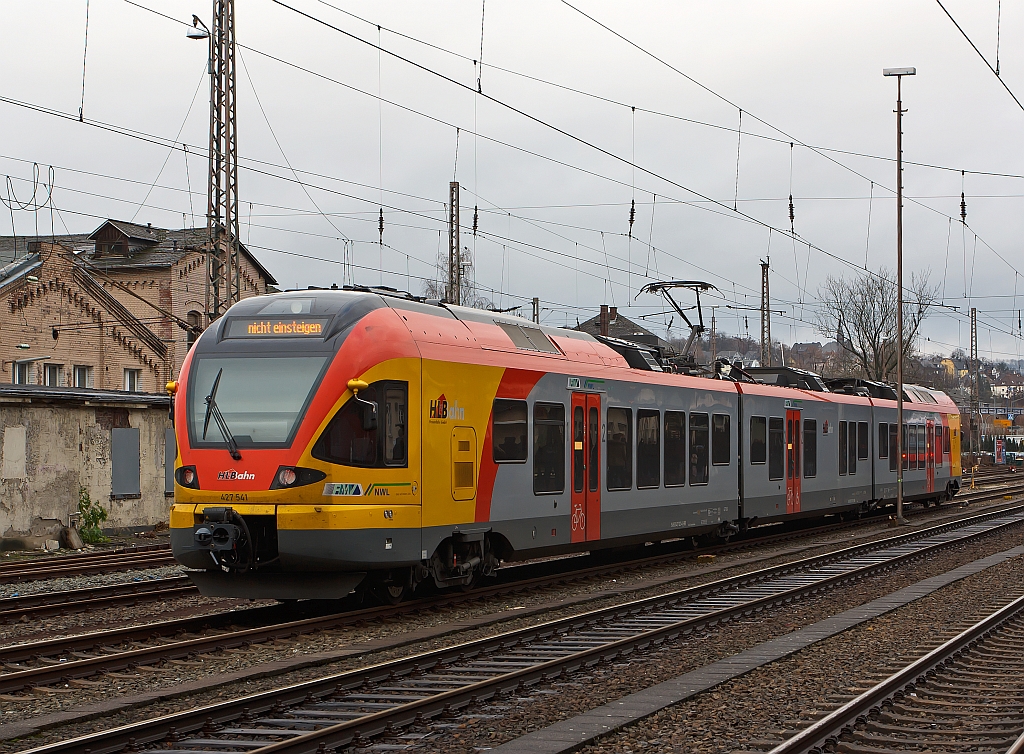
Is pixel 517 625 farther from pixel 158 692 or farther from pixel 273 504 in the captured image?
pixel 158 692

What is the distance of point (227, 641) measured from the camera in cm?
1078

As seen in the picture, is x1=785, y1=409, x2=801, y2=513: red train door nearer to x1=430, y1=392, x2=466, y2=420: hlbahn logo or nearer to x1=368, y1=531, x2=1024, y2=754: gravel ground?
x1=368, y1=531, x2=1024, y2=754: gravel ground

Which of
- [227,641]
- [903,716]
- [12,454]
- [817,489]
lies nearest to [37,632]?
[227,641]

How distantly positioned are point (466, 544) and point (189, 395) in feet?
12.0

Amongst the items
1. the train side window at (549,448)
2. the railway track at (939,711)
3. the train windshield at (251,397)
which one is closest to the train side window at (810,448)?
the train side window at (549,448)

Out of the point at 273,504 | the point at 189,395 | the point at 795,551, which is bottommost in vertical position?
the point at 795,551

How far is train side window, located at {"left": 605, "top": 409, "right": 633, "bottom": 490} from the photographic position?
17156 mm

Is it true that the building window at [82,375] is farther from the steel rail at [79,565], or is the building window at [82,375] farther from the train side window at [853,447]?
the train side window at [853,447]

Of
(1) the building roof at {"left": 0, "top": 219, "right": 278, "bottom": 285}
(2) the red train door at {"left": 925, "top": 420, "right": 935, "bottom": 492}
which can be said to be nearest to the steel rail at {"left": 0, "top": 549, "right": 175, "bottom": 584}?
(2) the red train door at {"left": 925, "top": 420, "right": 935, "bottom": 492}

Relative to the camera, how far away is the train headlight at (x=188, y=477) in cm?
1234

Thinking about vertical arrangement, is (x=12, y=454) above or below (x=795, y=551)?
above

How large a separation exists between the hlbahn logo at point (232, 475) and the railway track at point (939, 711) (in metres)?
6.32

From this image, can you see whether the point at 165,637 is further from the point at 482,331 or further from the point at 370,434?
the point at 482,331

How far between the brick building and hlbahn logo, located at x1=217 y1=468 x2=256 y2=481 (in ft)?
51.1
